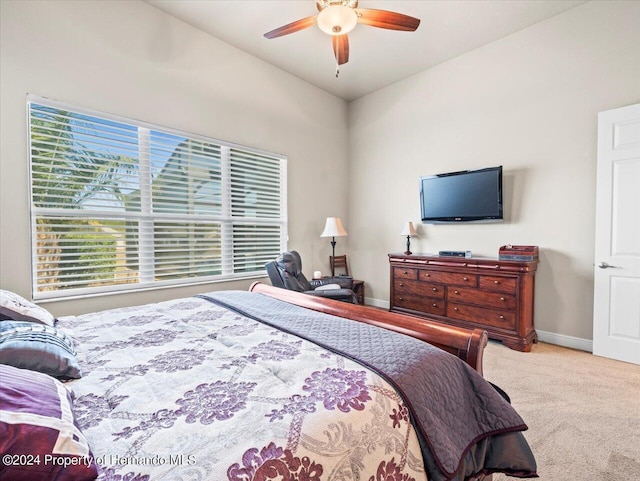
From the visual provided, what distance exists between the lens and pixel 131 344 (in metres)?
1.39

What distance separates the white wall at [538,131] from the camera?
299 centimetres

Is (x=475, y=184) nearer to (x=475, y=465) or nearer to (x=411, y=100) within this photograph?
(x=411, y=100)

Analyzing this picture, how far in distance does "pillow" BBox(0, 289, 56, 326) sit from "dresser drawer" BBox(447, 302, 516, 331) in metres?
3.59

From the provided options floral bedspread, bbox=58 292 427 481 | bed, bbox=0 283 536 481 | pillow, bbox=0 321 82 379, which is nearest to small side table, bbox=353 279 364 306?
bed, bbox=0 283 536 481

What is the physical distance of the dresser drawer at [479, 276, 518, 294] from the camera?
313cm

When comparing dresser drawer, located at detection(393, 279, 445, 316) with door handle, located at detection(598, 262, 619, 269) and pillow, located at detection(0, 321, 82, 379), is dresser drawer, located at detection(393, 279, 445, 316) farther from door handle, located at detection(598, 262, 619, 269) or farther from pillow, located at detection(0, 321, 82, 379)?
pillow, located at detection(0, 321, 82, 379)

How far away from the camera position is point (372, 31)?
3373mm

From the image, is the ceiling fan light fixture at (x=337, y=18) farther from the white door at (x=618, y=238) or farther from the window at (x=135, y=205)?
the white door at (x=618, y=238)

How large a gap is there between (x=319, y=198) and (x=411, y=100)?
1928 millimetres

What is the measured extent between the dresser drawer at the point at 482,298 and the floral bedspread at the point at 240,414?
2.70m

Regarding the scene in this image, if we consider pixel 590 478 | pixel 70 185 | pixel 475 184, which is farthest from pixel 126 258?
pixel 475 184

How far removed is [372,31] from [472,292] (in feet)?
10.1

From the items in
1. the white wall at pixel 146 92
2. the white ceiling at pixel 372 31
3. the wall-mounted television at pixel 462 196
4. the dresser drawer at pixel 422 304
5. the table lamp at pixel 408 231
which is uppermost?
the white ceiling at pixel 372 31

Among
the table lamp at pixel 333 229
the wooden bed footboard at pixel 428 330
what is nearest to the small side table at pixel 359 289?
the table lamp at pixel 333 229
